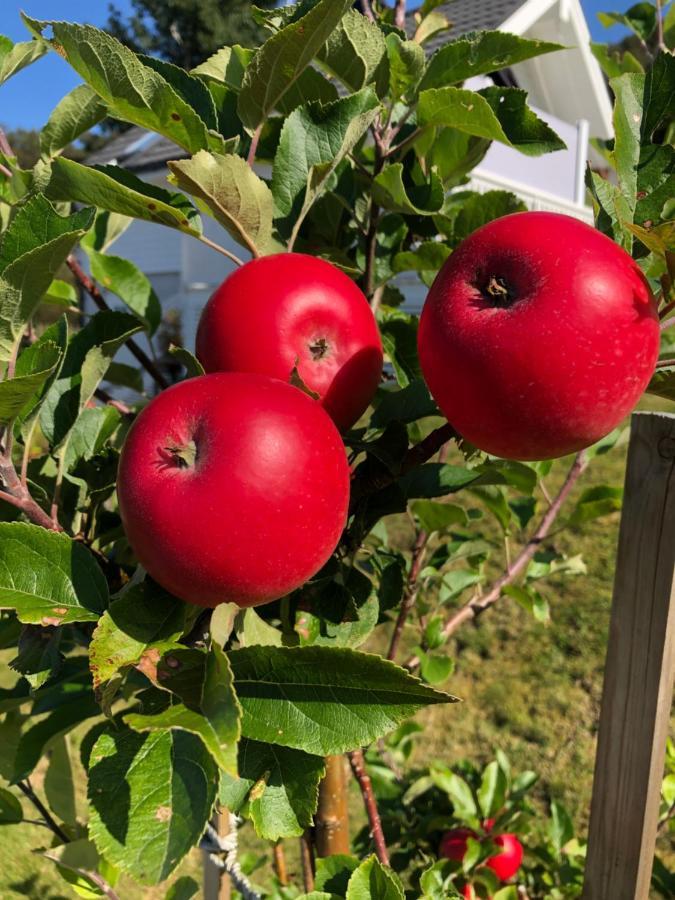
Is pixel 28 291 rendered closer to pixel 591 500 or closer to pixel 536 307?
pixel 536 307

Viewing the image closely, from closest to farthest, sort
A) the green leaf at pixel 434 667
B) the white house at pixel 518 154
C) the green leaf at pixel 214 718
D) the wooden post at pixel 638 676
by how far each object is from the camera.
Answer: the green leaf at pixel 214 718, the wooden post at pixel 638 676, the green leaf at pixel 434 667, the white house at pixel 518 154

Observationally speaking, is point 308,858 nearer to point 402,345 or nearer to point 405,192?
point 402,345

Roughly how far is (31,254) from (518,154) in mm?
11419

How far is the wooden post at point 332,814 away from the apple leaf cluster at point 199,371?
78 mm

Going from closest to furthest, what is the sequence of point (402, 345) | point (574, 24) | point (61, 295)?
point (402, 345)
point (61, 295)
point (574, 24)

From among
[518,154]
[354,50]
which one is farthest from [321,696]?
[518,154]

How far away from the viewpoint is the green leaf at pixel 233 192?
2.20ft

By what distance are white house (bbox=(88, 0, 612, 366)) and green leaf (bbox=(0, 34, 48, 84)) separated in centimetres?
793

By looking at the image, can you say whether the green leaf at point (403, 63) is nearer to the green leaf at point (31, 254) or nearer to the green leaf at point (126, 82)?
the green leaf at point (126, 82)

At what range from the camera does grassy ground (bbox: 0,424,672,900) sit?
8.43 feet

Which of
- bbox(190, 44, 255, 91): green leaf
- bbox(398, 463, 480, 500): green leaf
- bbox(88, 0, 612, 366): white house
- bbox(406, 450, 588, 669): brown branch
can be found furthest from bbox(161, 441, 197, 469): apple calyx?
bbox(88, 0, 612, 366): white house

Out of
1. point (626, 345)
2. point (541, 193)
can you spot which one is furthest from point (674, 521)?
point (541, 193)

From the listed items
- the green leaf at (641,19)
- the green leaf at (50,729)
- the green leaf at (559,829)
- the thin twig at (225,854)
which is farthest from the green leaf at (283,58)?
the green leaf at (559,829)

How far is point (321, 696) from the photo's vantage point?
59 centimetres
